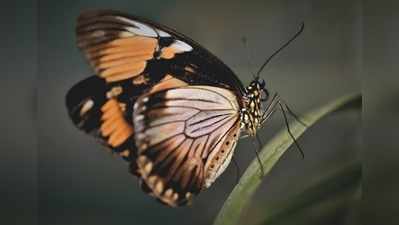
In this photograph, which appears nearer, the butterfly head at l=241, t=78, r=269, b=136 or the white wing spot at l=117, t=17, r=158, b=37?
the white wing spot at l=117, t=17, r=158, b=37

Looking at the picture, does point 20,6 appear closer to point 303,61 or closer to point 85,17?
point 85,17

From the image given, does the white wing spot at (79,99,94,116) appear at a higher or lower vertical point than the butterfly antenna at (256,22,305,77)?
lower

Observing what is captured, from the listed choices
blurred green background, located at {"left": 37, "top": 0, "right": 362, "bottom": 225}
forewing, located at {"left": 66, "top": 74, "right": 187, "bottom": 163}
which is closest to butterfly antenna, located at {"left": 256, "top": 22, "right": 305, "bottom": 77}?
blurred green background, located at {"left": 37, "top": 0, "right": 362, "bottom": 225}

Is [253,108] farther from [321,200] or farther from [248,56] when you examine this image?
[321,200]

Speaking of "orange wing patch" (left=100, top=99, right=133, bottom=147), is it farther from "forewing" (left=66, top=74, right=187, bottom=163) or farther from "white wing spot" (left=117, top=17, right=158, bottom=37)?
"white wing spot" (left=117, top=17, right=158, bottom=37)

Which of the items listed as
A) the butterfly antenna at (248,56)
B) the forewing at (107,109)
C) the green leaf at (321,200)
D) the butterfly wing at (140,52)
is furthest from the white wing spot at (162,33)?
the green leaf at (321,200)

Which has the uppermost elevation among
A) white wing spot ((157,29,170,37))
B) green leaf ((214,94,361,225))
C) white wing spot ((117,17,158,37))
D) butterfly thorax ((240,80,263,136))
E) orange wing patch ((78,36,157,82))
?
white wing spot ((117,17,158,37))

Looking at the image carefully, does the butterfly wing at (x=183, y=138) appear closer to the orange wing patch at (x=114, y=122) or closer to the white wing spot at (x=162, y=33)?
the orange wing patch at (x=114, y=122)
